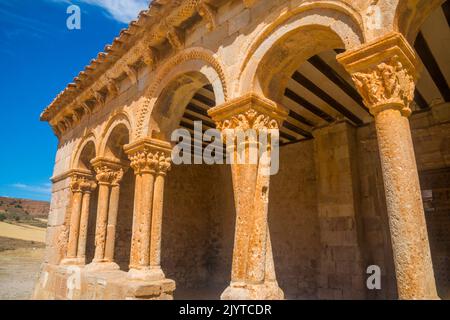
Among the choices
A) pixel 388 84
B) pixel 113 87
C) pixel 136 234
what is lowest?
pixel 136 234

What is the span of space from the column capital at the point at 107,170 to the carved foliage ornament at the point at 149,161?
4.56 ft

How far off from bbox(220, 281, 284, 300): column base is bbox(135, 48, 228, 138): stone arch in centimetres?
213

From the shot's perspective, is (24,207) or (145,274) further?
(24,207)

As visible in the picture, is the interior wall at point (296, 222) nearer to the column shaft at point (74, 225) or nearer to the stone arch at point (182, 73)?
the stone arch at point (182, 73)

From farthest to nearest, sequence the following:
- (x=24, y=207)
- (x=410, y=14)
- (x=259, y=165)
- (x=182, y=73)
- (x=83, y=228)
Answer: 1. (x=24, y=207)
2. (x=83, y=228)
3. (x=182, y=73)
4. (x=259, y=165)
5. (x=410, y=14)

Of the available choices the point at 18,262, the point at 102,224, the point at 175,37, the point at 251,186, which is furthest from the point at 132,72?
the point at 18,262

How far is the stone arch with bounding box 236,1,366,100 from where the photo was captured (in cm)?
288

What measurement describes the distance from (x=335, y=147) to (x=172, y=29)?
3764mm

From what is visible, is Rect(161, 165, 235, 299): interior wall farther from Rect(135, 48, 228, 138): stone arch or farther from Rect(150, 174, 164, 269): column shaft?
Rect(135, 48, 228, 138): stone arch

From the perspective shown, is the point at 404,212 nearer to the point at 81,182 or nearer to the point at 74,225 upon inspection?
the point at 74,225

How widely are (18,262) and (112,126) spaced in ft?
40.7

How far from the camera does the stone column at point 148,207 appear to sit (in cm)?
465

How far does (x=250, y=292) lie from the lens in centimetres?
308
